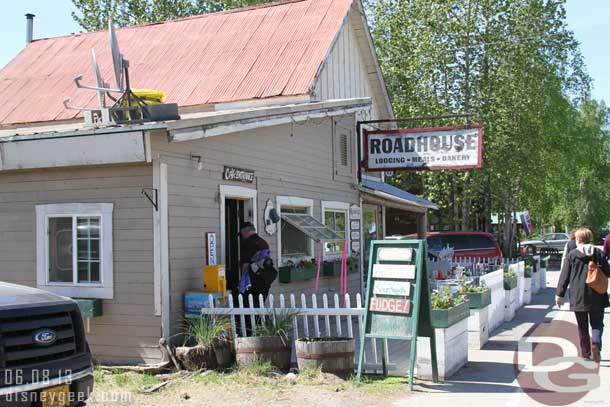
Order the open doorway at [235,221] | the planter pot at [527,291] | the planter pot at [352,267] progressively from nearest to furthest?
the open doorway at [235,221] → the planter pot at [352,267] → the planter pot at [527,291]

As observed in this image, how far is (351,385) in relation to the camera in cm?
750

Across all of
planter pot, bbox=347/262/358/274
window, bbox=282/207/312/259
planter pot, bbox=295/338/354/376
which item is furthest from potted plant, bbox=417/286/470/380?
planter pot, bbox=347/262/358/274

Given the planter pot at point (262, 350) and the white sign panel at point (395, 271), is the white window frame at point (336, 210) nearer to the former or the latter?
the planter pot at point (262, 350)

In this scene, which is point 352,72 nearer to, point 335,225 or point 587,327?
point 335,225

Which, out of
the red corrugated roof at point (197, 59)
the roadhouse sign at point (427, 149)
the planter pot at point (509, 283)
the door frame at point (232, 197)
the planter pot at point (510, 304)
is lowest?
the planter pot at point (510, 304)

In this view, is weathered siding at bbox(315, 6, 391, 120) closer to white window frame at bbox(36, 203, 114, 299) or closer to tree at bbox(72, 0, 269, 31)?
white window frame at bbox(36, 203, 114, 299)

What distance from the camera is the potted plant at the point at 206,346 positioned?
8195 millimetres

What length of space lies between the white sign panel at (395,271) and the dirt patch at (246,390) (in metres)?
1.20

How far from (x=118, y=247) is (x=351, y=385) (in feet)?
11.4

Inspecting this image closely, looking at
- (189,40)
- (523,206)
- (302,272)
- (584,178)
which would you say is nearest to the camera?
(302,272)

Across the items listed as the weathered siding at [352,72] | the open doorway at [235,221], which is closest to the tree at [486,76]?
the weathered siding at [352,72]

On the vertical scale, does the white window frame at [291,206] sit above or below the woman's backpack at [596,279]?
above

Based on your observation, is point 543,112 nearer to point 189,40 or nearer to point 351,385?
point 189,40

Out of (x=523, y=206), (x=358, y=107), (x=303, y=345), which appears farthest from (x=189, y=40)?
(x=523, y=206)
